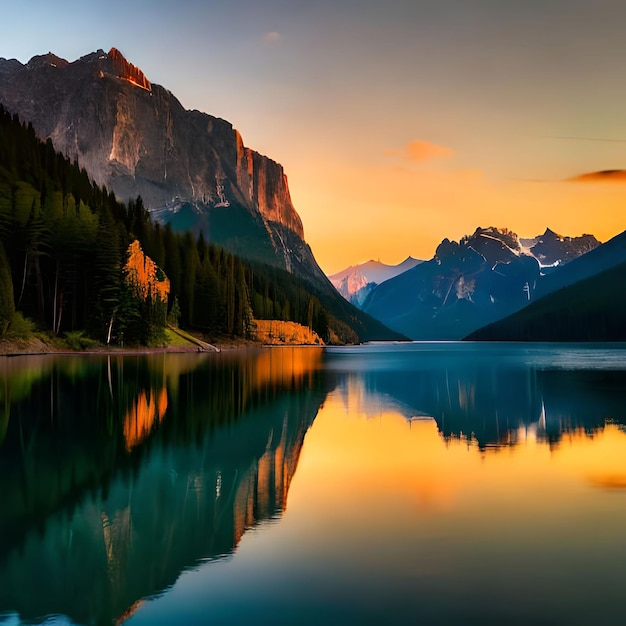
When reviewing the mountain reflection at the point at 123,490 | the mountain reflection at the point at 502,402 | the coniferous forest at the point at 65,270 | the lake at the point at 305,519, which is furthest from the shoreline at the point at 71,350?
the lake at the point at 305,519

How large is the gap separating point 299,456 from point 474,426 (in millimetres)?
14252

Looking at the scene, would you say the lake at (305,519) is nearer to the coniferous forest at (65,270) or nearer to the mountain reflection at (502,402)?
the mountain reflection at (502,402)

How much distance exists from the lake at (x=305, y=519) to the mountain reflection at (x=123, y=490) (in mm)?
72

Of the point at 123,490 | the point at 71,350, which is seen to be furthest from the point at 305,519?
the point at 71,350

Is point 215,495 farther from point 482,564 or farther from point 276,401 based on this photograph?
point 276,401

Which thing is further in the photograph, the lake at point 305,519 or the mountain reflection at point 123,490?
the mountain reflection at point 123,490

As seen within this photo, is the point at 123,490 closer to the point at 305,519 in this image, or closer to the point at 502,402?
the point at 305,519

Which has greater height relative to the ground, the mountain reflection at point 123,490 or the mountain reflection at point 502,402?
the mountain reflection at point 123,490

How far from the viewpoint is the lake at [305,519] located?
470 inches

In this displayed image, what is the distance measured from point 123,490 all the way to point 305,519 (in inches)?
239

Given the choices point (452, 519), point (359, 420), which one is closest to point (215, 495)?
point (452, 519)

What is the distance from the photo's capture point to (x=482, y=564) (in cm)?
1404

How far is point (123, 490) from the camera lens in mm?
20172

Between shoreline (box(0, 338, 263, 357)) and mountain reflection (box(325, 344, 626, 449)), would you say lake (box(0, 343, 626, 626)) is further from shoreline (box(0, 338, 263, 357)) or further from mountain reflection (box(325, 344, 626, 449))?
shoreline (box(0, 338, 263, 357))
